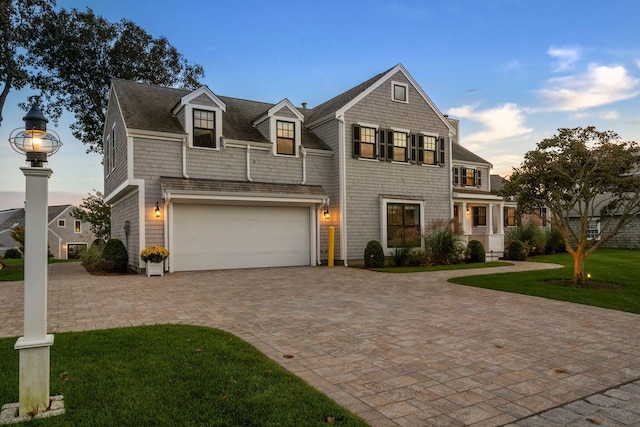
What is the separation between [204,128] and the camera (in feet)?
46.5

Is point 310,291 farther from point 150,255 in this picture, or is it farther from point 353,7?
point 353,7

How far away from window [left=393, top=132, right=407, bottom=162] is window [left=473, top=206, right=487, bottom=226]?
31.1 feet

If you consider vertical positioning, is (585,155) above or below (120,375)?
above

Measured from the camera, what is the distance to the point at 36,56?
2116 cm

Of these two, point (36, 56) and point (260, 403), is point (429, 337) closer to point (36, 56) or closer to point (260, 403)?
point (260, 403)

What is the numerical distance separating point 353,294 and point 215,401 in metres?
6.01

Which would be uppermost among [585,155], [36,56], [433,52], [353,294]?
[36,56]

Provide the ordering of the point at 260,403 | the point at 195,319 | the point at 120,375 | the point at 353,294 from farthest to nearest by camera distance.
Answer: the point at 353,294 < the point at 195,319 < the point at 120,375 < the point at 260,403

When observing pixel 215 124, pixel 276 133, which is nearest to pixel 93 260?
pixel 215 124

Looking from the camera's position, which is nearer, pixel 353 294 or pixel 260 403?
pixel 260 403

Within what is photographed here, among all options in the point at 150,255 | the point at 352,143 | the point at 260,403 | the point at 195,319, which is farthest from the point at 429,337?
the point at 352,143

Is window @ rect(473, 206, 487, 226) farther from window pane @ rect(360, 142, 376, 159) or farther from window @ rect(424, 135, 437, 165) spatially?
window pane @ rect(360, 142, 376, 159)

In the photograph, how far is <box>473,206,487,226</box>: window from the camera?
24.3 meters

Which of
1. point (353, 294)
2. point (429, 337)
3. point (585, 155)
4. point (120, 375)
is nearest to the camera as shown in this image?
point (120, 375)
